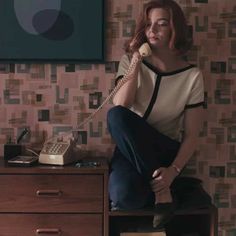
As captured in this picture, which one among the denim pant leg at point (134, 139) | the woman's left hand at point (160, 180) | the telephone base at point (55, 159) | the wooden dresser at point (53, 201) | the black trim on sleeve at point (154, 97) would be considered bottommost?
the wooden dresser at point (53, 201)

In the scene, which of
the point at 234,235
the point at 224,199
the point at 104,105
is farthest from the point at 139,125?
the point at 234,235

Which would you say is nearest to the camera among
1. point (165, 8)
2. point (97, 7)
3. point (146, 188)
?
point (146, 188)

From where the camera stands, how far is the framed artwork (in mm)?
2160

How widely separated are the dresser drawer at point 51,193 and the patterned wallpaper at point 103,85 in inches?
13.5

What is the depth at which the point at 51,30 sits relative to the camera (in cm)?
217

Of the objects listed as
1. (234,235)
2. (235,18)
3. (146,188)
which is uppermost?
(235,18)

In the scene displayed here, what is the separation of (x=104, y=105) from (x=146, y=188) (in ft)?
1.76

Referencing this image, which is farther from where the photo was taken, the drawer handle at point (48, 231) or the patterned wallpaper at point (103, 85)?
the patterned wallpaper at point (103, 85)

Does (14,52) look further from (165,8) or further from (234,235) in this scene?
(234,235)

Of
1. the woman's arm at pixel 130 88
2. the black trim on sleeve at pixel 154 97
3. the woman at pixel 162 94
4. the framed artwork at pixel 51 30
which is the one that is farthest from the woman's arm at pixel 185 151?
the framed artwork at pixel 51 30

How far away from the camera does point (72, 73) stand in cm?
222

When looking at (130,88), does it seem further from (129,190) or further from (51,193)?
(51,193)

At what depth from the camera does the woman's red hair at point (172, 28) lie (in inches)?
79.6

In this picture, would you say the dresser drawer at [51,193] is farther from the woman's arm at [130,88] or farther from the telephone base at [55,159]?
the woman's arm at [130,88]
